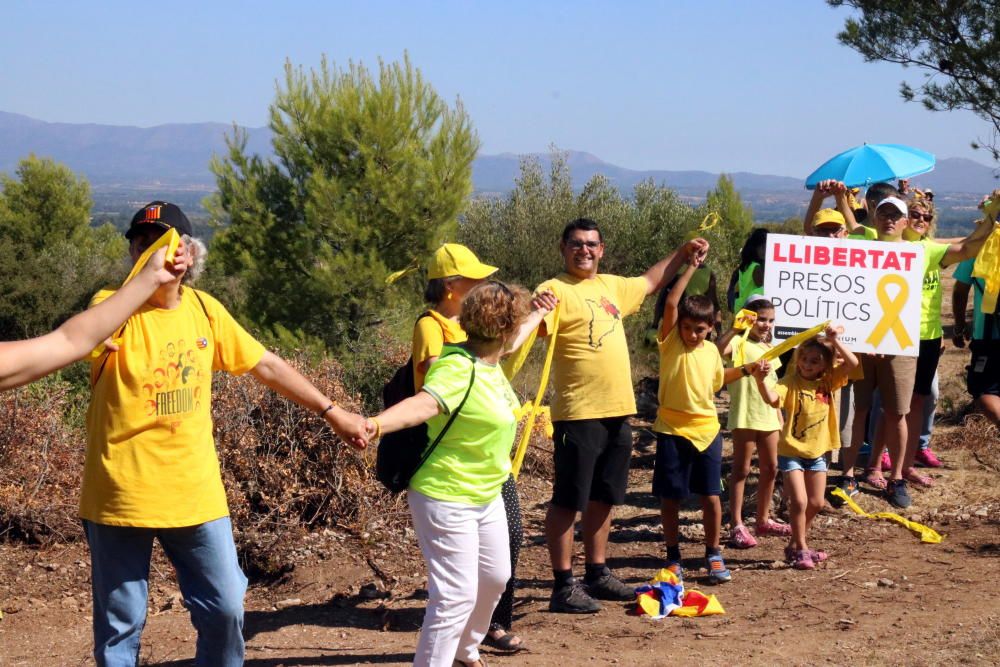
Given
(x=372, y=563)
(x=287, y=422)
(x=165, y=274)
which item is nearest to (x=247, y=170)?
(x=287, y=422)

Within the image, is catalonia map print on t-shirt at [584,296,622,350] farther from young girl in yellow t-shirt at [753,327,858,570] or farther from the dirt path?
the dirt path

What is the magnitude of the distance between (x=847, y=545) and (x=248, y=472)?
3.74 meters

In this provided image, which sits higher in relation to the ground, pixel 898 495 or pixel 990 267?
pixel 990 267

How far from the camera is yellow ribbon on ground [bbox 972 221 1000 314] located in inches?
287

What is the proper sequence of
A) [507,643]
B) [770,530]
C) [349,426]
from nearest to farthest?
[349,426]
[507,643]
[770,530]

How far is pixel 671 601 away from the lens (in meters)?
5.59

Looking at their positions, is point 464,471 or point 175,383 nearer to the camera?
point 175,383

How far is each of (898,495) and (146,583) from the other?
18.0 feet

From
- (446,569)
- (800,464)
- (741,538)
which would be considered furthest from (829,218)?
(446,569)

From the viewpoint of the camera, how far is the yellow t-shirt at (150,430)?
358cm

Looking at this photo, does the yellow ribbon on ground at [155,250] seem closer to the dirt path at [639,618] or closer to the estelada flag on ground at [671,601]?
the dirt path at [639,618]

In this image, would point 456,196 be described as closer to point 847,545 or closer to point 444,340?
point 847,545

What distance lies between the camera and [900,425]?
7547 mm

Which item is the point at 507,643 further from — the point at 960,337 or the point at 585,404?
the point at 960,337
